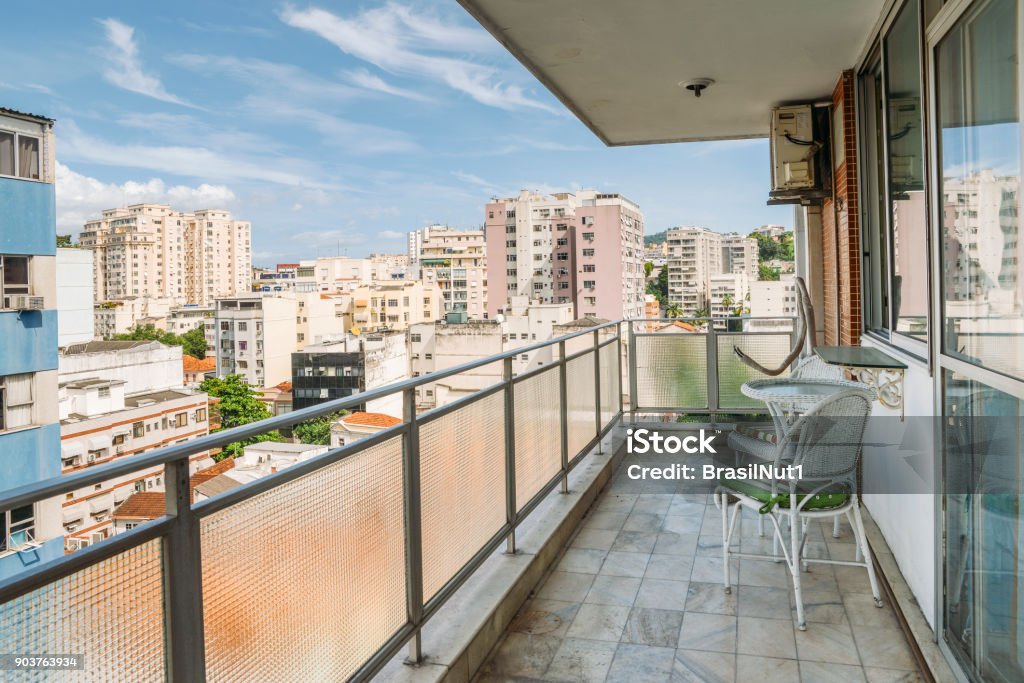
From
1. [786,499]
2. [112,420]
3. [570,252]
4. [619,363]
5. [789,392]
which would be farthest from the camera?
[570,252]

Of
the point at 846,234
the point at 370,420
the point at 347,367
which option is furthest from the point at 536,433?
the point at 347,367

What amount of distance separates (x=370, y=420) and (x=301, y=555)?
45 cm

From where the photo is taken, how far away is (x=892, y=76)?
3584 mm

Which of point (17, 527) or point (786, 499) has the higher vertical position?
point (17, 527)

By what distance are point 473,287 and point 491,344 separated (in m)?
70.7

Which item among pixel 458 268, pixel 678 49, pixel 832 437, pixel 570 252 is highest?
pixel 458 268

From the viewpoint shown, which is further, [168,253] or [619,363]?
[168,253]

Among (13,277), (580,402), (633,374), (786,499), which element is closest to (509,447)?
(786,499)

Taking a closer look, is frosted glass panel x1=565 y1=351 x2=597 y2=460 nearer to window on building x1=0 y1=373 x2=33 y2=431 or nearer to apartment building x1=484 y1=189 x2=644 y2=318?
window on building x1=0 y1=373 x2=33 y2=431

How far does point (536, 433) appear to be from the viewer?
3.56 m

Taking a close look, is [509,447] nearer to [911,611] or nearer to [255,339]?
[911,611]

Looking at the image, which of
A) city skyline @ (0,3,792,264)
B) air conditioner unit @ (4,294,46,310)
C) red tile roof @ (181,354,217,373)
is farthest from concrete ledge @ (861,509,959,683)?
city skyline @ (0,3,792,264)

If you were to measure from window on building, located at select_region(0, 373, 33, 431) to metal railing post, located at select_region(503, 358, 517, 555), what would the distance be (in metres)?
13.4

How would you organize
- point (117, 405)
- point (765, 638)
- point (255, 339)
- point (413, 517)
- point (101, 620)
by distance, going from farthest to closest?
point (255, 339), point (117, 405), point (765, 638), point (413, 517), point (101, 620)
